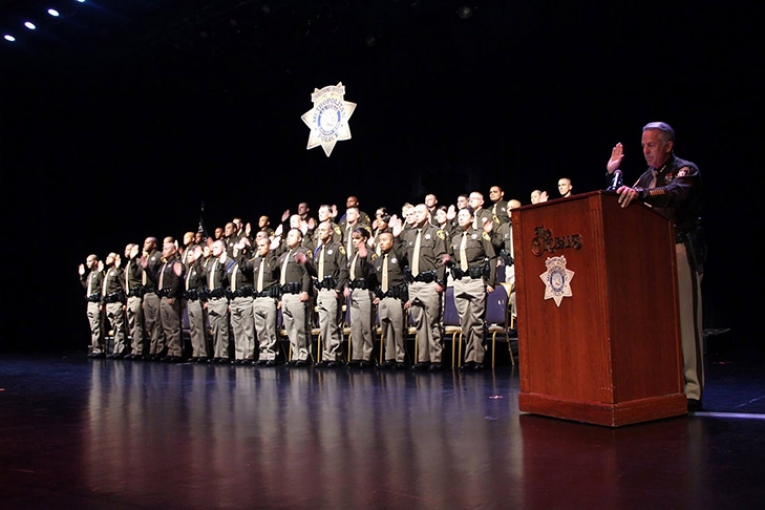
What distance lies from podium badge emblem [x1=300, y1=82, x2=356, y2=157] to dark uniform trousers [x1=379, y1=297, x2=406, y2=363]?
4409 mm

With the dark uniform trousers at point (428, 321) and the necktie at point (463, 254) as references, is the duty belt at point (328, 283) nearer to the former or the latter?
the dark uniform trousers at point (428, 321)

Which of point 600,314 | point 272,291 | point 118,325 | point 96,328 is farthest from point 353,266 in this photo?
point 96,328

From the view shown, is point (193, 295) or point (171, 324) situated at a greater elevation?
point (193, 295)

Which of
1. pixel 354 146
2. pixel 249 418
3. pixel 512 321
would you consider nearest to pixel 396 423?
pixel 249 418

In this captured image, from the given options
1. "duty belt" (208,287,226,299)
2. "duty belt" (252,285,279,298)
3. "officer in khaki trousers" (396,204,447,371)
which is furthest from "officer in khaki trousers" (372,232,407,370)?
"duty belt" (208,287,226,299)

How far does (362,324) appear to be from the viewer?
7.13 m

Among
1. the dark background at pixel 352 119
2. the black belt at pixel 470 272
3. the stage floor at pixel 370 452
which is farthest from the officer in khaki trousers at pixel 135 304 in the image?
the black belt at pixel 470 272

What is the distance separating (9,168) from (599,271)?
1151 cm

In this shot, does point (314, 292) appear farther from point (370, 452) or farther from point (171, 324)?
point (370, 452)

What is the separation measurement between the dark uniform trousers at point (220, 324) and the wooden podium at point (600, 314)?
569cm

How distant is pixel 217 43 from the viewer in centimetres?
1061

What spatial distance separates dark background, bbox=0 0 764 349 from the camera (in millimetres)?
7328

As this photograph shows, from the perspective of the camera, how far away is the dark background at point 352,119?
24.0 feet

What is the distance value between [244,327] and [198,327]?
1.00 meters
